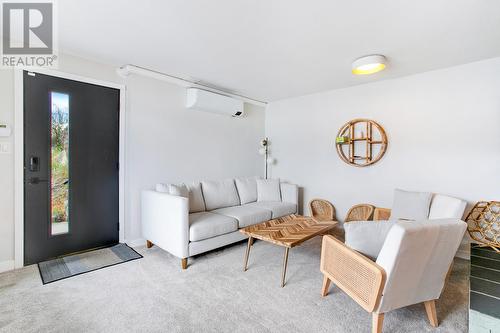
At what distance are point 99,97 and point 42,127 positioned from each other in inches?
27.3

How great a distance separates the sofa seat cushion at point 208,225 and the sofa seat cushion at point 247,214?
114mm

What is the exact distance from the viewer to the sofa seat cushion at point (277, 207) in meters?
3.70

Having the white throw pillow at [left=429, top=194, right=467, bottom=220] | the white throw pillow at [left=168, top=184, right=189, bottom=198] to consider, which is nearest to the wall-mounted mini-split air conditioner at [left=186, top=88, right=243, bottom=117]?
the white throw pillow at [left=168, top=184, right=189, bottom=198]

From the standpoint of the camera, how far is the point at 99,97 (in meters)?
2.96

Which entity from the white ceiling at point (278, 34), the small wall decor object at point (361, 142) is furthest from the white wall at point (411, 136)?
the white ceiling at point (278, 34)

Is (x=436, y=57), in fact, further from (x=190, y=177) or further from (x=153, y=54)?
(x=190, y=177)

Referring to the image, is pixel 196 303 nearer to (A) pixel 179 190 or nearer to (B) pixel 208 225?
(B) pixel 208 225

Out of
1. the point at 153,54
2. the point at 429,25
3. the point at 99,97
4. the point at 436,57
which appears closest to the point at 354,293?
the point at 429,25

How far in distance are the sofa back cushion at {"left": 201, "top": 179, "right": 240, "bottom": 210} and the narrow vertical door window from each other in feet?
5.56

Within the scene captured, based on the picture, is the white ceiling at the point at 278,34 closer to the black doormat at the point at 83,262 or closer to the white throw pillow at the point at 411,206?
the white throw pillow at the point at 411,206

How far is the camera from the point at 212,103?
12.6ft

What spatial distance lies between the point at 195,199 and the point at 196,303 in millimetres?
1647

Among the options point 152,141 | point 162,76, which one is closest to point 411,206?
point 152,141

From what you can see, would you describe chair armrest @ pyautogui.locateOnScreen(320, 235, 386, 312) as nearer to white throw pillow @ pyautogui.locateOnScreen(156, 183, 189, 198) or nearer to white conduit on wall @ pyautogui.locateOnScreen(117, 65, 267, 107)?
white throw pillow @ pyautogui.locateOnScreen(156, 183, 189, 198)
